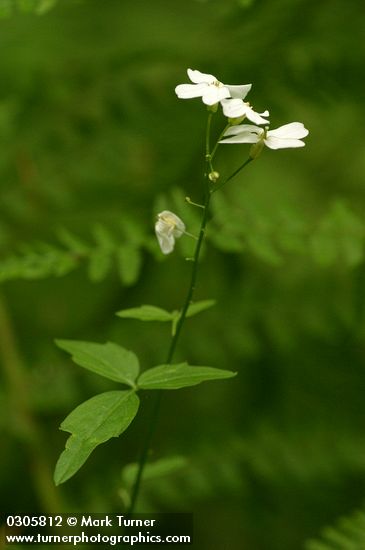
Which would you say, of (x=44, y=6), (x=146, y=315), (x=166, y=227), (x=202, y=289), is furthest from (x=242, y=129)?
(x=202, y=289)

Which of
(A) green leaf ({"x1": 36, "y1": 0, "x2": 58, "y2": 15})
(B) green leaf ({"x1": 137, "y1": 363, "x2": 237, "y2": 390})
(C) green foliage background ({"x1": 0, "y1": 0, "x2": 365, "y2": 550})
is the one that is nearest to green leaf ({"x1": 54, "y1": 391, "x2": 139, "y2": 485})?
(B) green leaf ({"x1": 137, "y1": 363, "x2": 237, "y2": 390})

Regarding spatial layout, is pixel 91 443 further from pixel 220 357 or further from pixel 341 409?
pixel 341 409

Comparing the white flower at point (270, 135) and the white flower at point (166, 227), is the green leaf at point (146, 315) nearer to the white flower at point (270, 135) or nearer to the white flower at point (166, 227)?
the white flower at point (166, 227)

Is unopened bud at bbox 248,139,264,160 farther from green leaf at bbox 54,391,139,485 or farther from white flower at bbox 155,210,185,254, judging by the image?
green leaf at bbox 54,391,139,485

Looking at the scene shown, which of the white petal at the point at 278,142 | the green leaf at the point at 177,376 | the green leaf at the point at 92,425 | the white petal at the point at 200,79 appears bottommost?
the green leaf at the point at 92,425

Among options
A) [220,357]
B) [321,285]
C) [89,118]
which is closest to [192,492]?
[220,357]

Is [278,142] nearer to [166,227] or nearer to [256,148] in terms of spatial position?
[256,148]

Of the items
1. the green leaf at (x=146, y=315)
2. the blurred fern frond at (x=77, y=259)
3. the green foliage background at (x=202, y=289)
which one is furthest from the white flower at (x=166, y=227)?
the green foliage background at (x=202, y=289)
